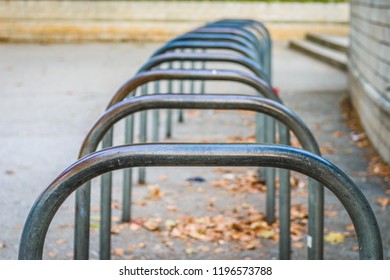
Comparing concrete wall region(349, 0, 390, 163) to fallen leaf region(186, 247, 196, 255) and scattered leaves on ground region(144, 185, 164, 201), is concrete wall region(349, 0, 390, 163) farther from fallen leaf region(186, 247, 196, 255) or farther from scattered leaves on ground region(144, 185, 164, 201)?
fallen leaf region(186, 247, 196, 255)

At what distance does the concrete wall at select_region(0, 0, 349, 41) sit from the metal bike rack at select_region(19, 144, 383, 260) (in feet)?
64.7

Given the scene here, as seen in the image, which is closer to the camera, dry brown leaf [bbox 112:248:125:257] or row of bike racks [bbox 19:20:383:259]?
row of bike racks [bbox 19:20:383:259]

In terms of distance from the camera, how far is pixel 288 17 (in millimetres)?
22078

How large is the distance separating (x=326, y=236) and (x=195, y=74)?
1420mm

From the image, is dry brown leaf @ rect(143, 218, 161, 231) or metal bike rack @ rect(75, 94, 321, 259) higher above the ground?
metal bike rack @ rect(75, 94, 321, 259)

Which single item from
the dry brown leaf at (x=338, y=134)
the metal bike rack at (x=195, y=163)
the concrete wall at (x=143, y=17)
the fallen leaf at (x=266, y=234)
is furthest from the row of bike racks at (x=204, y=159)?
the concrete wall at (x=143, y=17)

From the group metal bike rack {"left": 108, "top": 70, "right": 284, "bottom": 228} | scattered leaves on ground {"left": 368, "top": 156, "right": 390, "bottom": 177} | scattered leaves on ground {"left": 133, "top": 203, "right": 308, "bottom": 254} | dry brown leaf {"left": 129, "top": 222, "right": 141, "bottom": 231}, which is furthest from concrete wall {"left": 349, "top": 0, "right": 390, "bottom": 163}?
metal bike rack {"left": 108, "top": 70, "right": 284, "bottom": 228}

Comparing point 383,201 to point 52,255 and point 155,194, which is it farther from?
point 52,255

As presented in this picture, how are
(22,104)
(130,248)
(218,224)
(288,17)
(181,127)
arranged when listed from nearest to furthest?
1. (130,248)
2. (218,224)
3. (181,127)
4. (22,104)
5. (288,17)

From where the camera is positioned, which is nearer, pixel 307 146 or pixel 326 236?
pixel 307 146

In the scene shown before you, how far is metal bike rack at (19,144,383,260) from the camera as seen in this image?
7.42 feet

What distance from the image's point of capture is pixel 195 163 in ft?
7.59
